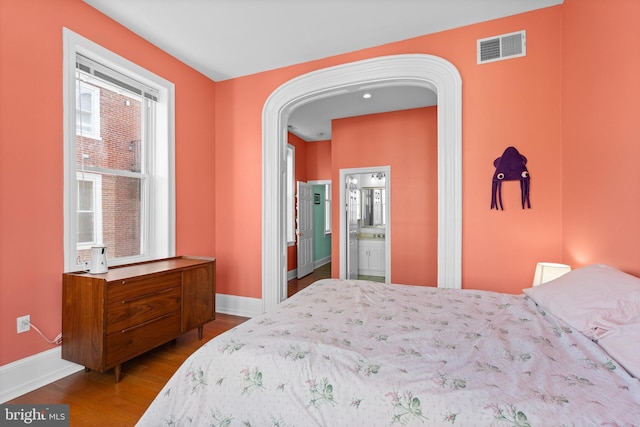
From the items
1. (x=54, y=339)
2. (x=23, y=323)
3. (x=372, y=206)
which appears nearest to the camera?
(x=23, y=323)

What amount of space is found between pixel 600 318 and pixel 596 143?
1247 millimetres

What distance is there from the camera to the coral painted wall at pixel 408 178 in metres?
4.49

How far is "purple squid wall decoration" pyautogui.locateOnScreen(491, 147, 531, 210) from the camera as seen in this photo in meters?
2.49

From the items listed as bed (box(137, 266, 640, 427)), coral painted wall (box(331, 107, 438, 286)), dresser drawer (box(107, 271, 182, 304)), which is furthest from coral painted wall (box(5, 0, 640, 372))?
coral painted wall (box(331, 107, 438, 286))

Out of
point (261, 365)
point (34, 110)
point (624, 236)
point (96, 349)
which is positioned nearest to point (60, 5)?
point (34, 110)

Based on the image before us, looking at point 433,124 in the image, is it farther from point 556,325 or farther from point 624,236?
point 556,325

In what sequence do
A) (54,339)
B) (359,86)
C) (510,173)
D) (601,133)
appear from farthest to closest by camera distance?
(359,86), (510,173), (54,339), (601,133)

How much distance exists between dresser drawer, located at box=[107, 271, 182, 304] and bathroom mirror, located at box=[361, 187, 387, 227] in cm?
440

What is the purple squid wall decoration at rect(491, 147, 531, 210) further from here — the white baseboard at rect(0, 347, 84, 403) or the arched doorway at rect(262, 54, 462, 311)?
the white baseboard at rect(0, 347, 84, 403)

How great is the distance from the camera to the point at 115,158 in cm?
279

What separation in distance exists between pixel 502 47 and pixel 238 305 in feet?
13.1

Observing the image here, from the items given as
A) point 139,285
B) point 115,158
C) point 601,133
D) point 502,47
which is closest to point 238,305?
point 139,285

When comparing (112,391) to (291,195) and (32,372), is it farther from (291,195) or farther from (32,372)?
(291,195)

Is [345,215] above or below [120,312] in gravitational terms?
above
